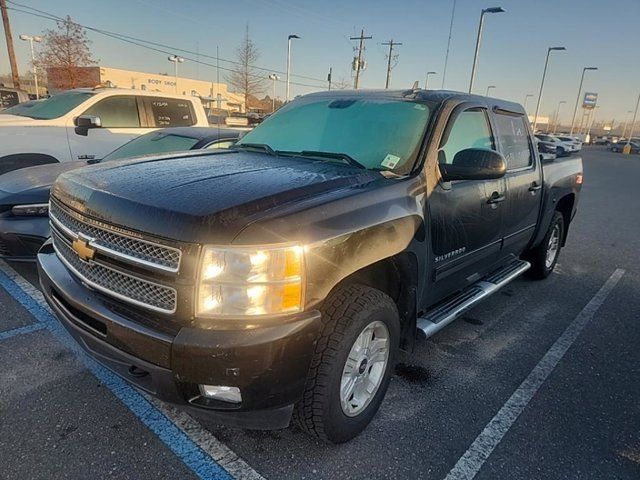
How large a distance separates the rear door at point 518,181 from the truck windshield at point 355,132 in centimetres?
110

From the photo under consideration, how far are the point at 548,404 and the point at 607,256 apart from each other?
4.70 m

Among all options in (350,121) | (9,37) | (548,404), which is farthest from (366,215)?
(9,37)

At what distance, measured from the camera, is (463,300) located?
10.8ft

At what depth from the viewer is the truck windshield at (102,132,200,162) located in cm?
530

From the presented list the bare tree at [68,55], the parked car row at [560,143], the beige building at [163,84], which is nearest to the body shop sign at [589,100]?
the parked car row at [560,143]

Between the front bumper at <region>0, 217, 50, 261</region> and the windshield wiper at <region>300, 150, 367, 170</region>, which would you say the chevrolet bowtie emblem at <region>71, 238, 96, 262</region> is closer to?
the windshield wiper at <region>300, 150, 367, 170</region>

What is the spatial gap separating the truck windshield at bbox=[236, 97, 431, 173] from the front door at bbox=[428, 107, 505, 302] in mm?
255

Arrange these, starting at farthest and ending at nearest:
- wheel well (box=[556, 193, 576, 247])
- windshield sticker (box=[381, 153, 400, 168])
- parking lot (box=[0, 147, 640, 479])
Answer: wheel well (box=[556, 193, 576, 247]) < windshield sticker (box=[381, 153, 400, 168]) < parking lot (box=[0, 147, 640, 479])

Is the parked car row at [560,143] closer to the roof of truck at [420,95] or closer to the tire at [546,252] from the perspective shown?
the tire at [546,252]

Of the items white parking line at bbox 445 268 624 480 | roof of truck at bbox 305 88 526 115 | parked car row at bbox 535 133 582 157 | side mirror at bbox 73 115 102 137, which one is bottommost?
parked car row at bbox 535 133 582 157

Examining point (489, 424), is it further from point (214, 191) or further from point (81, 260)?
point (81, 260)

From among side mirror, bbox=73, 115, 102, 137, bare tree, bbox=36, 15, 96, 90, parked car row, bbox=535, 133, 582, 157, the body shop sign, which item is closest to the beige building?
bare tree, bbox=36, 15, 96, 90

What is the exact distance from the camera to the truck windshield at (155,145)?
17.4 ft

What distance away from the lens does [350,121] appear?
123 inches
